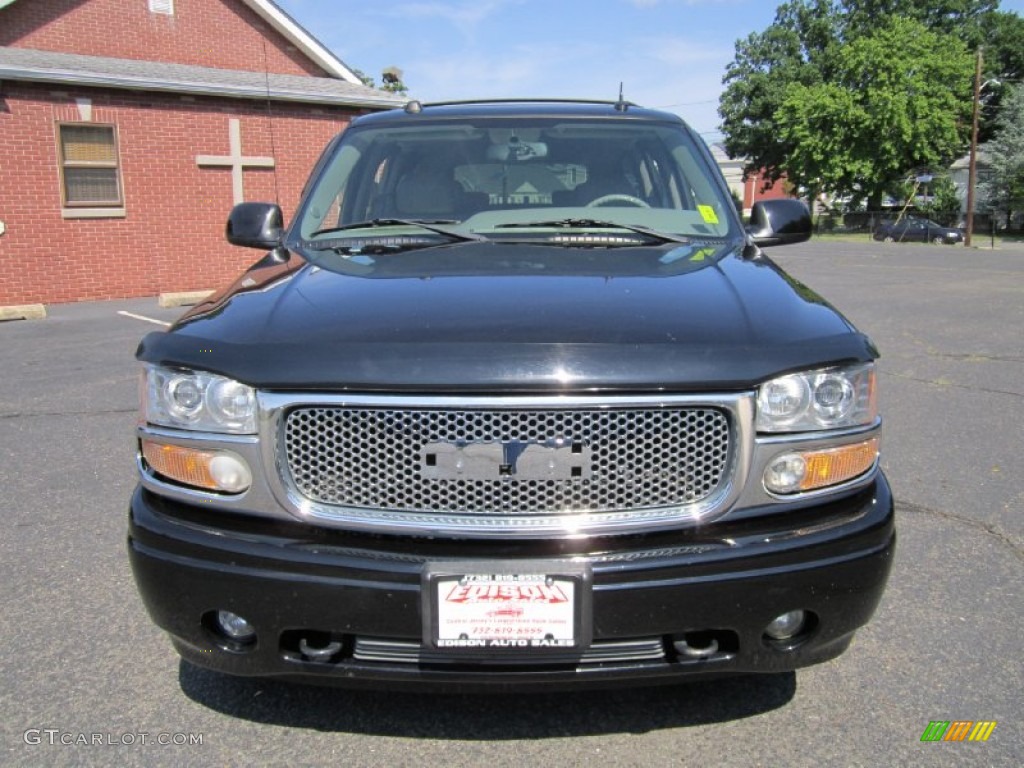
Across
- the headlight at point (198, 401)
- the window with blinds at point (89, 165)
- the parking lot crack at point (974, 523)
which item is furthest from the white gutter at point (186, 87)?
the headlight at point (198, 401)

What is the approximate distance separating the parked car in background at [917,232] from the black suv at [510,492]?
4056 cm

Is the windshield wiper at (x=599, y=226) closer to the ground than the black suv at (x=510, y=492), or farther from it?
farther from it

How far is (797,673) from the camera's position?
269cm

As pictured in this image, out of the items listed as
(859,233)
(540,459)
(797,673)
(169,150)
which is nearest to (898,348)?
(797,673)

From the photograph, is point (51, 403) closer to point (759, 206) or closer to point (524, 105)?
point (524, 105)

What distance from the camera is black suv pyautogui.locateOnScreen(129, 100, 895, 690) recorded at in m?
1.99

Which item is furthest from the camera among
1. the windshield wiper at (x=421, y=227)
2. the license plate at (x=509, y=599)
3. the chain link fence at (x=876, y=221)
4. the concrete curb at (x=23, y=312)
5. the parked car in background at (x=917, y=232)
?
the chain link fence at (x=876, y=221)

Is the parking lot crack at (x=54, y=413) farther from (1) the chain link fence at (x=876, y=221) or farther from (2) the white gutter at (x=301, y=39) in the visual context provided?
(1) the chain link fence at (x=876, y=221)

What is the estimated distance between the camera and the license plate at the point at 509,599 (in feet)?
6.46

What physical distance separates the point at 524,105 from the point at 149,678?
2821 millimetres

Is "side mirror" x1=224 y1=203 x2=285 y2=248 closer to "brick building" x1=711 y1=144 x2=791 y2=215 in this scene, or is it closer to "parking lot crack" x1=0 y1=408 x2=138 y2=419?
"parking lot crack" x1=0 y1=408 x2=138 y2=419

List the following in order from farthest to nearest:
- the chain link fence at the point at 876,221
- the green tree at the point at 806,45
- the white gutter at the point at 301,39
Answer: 1. the green tree at the point at 806,45
2. the chain link fence at the point at 876,221
3. the white gutter at the point at 301,39

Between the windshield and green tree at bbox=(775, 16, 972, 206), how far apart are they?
49553mm

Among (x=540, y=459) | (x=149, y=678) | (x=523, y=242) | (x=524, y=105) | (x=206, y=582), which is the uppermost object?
(x=524, y=105)
